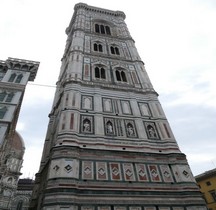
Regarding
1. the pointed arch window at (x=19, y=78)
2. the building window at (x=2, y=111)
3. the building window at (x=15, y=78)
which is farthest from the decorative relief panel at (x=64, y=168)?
the building window at (x=15, y=78)

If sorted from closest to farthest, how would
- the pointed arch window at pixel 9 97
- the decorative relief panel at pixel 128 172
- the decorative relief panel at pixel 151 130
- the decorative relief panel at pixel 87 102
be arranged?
the decorative relief panel at pixel 128 172
the decorative relief panel at pixel 151 130
the decorative relief panel at pixel 87 102
the pointed arch window at pixel 9 97

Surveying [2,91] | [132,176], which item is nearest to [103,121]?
[132,176]

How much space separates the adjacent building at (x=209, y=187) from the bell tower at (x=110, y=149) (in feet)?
37.8

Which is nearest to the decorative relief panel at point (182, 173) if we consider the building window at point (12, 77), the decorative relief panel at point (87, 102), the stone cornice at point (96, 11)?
the decorative relief panel at point (87, 102)

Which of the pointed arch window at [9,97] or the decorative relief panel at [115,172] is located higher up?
the pointed arch window at [9,97]

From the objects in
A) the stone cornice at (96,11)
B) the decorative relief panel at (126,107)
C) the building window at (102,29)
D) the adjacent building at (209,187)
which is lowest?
the adjacent building at (209,187)

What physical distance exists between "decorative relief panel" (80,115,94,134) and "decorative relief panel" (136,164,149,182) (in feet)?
9.94

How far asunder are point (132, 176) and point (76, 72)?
850cm

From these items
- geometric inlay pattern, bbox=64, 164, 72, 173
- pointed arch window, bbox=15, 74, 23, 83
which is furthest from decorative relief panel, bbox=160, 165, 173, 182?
pointed arch window, bbox=15, 74, 23, 83

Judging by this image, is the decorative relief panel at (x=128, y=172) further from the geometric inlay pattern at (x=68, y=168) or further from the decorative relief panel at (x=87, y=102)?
the decorative relief panel at (x=87, y=102)

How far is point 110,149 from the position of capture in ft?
34.0

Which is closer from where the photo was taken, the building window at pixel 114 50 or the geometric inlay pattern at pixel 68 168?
the geometric inlay pattern at pixel 68 168

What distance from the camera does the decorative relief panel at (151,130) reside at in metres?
12.0

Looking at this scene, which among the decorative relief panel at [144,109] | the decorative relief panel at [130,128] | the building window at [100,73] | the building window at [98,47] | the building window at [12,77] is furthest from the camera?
the building window at [98,47]
